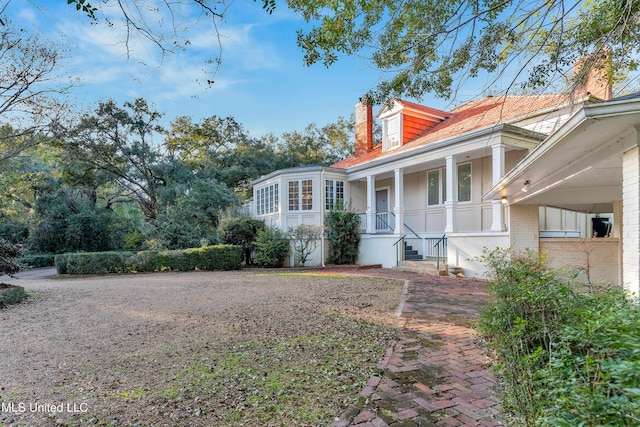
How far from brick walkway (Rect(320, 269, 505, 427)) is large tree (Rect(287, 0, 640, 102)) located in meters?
3.61

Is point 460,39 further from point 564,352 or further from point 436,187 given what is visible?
point 436,187

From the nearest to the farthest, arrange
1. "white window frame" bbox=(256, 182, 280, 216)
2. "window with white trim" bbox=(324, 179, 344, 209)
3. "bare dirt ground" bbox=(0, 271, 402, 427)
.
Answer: "bare dirt ground" bbox=(0, 271, 402, 427) → "window with white trim" bbox=(324, 179, 344, 209) → "white window frame" bbox=(256, 182, 280, 216)

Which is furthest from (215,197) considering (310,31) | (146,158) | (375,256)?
(310,31)

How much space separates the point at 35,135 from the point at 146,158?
21.7ft

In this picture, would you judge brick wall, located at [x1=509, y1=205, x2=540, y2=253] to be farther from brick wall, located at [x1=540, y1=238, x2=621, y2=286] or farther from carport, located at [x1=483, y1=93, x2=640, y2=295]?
carport, located at [x1=483, y1=93, x2=640, y2=295]

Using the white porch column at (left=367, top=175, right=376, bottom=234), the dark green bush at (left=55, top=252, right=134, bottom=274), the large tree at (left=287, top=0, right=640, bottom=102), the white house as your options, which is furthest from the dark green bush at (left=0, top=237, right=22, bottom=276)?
the white porch column at (left=367, top=175, right=376, bottom=234)

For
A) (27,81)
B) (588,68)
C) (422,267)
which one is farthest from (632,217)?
(27,81)

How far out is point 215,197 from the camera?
755 inches

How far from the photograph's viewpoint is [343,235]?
48.8 ft

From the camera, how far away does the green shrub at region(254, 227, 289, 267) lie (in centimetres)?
1484

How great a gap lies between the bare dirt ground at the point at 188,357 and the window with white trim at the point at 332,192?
336 inches

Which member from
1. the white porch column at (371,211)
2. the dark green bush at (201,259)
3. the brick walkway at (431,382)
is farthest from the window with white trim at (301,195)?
the brick walkway at (431,382)

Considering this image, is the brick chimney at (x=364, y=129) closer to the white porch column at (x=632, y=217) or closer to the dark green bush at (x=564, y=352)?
the dark green bush at (x=564, y=352)

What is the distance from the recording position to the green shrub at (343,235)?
14.9 m
